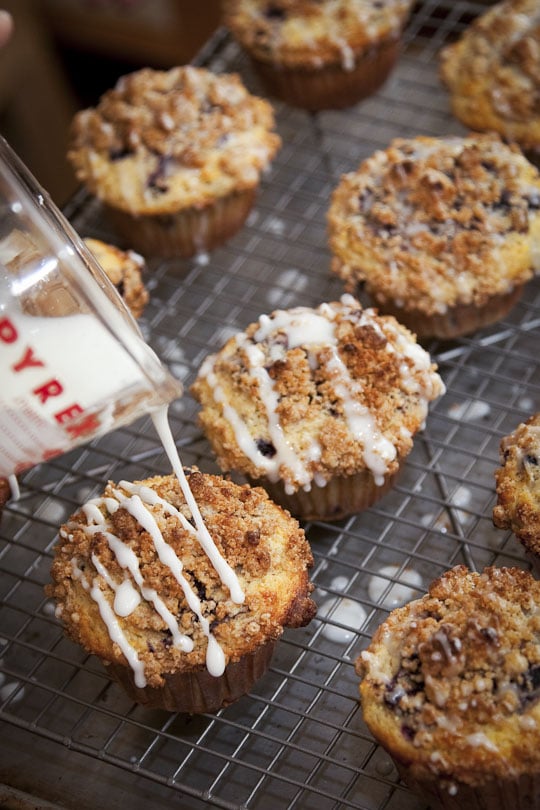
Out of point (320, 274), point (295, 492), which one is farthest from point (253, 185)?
point (295, 492)

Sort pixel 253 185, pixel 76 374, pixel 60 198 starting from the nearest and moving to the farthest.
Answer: pixel 76 374 < pixel 253 185 < pixel 60 198

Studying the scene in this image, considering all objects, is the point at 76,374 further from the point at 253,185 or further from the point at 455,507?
the point at 253,185

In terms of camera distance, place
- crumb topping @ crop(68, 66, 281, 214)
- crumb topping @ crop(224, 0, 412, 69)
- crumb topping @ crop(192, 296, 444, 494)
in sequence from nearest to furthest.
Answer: crumb topping @ crop(192, 296, 444, 494)
crumb topping @ crop(68, 66, 281, 214)
crumb topping @ crop(224, 0, 412, 69)

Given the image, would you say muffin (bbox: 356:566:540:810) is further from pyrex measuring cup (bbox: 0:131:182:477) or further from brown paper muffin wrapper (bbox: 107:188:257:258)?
brown paper muffin wrapper (bbox: 107:188:257:258)

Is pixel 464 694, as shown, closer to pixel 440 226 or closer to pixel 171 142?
pixel 440 226

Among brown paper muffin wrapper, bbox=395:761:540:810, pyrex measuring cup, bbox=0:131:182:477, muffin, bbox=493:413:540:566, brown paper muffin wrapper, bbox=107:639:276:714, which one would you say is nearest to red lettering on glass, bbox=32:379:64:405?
pyrex measuring cup, bbox=0:131:182:477

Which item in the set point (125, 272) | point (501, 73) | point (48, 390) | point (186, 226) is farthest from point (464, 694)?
point (501, 73)

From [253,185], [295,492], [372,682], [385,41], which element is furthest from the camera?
[385,41]
